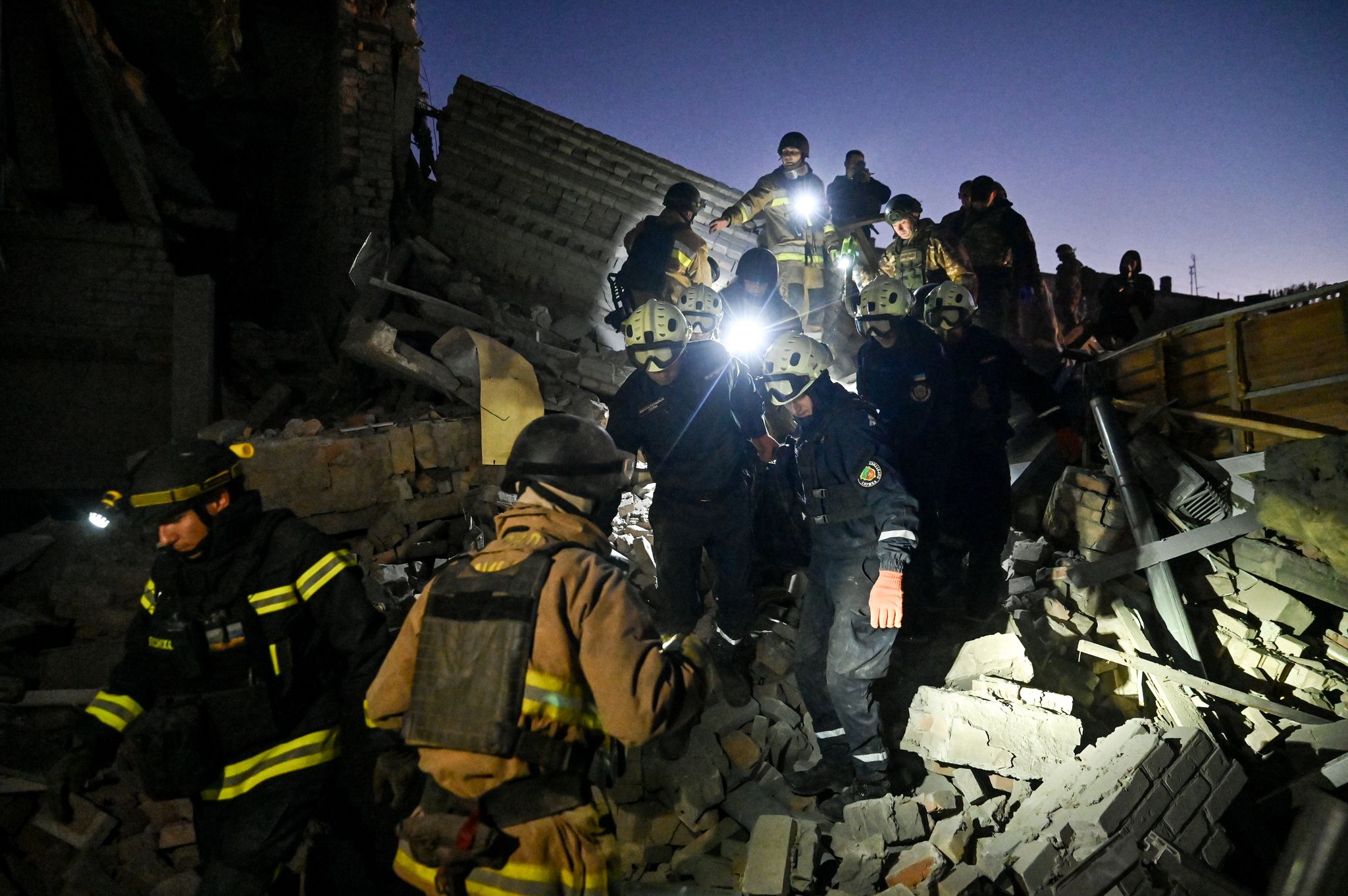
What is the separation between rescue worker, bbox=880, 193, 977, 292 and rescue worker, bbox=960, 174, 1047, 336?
20 cm

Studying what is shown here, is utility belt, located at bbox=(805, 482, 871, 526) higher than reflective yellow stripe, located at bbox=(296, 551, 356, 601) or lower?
higher

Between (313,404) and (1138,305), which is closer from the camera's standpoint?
(313,404)

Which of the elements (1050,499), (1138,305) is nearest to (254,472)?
(1050,499)

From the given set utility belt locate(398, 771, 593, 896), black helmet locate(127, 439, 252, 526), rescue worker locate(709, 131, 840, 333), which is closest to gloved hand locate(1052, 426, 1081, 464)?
rescue worker locate(709, 131, 840, 333)

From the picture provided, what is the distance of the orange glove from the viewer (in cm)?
319

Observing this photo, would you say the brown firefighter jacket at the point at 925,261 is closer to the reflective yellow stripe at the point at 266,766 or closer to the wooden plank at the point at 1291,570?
the wooden plank at the point at 1291,570

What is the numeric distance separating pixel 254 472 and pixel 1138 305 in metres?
9.70

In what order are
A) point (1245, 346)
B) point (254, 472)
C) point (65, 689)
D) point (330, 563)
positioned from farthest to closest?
point (254, 472) < point (1245, 346) < point (65, 689) < point (330, 563)

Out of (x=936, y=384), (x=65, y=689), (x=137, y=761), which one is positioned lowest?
(x=65, y=689)

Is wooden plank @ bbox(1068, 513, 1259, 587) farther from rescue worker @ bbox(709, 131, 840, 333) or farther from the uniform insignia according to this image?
rescue worker @ bbox(709, 131, 840, 333)

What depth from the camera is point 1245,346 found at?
487 cm

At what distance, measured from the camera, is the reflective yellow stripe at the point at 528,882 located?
1771 mm

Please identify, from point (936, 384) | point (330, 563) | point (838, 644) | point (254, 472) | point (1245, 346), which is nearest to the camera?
point (330, 563)

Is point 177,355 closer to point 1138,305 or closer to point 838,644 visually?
point 838,644
